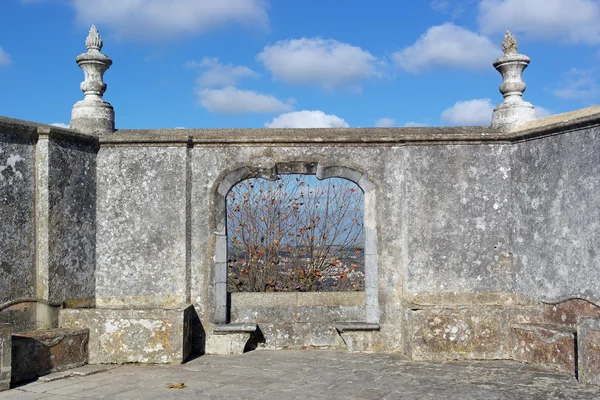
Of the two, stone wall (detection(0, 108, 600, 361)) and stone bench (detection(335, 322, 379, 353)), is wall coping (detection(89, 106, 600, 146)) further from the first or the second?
stone bench (detection(335, 322, 379, 353))

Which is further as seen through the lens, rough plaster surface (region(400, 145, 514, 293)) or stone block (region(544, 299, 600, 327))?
rough plaster surface (region(400, 145, 514, 293))

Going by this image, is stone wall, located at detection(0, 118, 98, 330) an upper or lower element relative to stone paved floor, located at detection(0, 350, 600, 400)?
upper

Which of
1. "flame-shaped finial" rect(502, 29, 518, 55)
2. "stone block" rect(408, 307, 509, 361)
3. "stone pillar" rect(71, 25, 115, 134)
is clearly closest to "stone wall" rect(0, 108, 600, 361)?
"stone block" rect(408, 307, 509, 361)

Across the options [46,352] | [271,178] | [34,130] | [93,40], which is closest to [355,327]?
[271,178]

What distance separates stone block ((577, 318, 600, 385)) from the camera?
6328 millimetres

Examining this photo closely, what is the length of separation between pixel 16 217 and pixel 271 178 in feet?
10.0

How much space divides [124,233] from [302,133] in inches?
101

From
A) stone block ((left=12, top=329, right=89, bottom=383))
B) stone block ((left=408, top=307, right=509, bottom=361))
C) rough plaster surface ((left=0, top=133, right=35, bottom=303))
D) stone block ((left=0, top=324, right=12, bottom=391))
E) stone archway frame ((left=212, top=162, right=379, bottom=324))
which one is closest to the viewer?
stone block ((left=0, top=324, right=12, bottom=391))

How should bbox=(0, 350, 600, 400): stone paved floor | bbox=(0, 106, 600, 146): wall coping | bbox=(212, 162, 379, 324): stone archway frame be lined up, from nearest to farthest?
bbox=(0, 350, 600, 400): stone paved floor
bbox=(0, 106, 600, 146): wall coping
bbox=(212, 162, 379, 324): stone archway frame

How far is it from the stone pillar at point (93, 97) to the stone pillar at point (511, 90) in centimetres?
497

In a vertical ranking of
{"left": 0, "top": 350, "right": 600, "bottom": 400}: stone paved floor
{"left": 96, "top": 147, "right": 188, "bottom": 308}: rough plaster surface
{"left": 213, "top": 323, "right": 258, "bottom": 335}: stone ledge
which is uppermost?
{"left": 96, "top": 147, "right": 188, "bottom": 308}: rough plaster surface

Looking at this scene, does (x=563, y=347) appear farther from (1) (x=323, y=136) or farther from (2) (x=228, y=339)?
(2) (x=228, y=339)

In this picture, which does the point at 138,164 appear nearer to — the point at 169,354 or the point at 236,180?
the point at 236,180

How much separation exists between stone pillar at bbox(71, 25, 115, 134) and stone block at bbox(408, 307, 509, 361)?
14.8 ft
